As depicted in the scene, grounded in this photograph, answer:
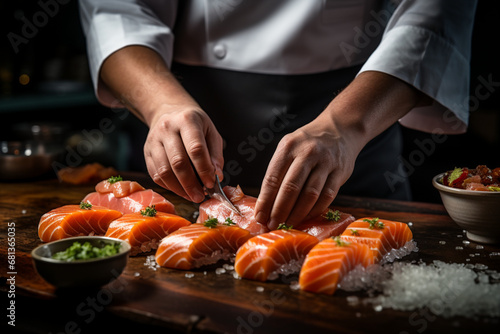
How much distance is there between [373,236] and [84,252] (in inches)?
34.9

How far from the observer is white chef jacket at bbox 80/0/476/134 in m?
2.10

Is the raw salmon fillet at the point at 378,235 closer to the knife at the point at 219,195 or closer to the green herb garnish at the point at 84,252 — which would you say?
the knife at the point at 219,195

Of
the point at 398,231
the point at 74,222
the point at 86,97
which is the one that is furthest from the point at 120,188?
the point at 86,97

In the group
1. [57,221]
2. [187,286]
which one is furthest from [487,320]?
[57,221]

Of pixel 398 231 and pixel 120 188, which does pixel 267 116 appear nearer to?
pixel 120 188

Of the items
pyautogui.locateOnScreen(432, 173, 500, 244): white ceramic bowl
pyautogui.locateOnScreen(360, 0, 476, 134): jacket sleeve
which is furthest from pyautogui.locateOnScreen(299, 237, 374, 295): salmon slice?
pyautogui.locateOnScreen(360, 0, 476, 134): jacket sleeve

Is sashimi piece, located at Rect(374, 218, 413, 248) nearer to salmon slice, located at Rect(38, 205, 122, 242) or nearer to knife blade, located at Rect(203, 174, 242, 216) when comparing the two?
knife blade, located at Rect(203, 174, 242, 216)

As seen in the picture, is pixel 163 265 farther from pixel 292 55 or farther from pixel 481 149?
pixel 481 149

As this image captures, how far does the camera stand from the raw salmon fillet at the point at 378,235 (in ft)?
5.38

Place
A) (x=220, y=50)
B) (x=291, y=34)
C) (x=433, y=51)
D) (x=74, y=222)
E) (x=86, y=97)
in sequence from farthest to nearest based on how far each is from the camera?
(x=86, y=97) → (x=220, y=50) → (x=291, y=34) → (x=433, y=51) → (x=74, y=222)

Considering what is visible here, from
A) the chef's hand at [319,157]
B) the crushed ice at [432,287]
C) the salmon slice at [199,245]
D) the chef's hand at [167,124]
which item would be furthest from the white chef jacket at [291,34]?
the salmon slice at [199,245]

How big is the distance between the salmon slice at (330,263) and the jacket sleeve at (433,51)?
75 cm

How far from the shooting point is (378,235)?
166cm

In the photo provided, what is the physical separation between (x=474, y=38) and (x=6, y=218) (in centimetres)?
415
